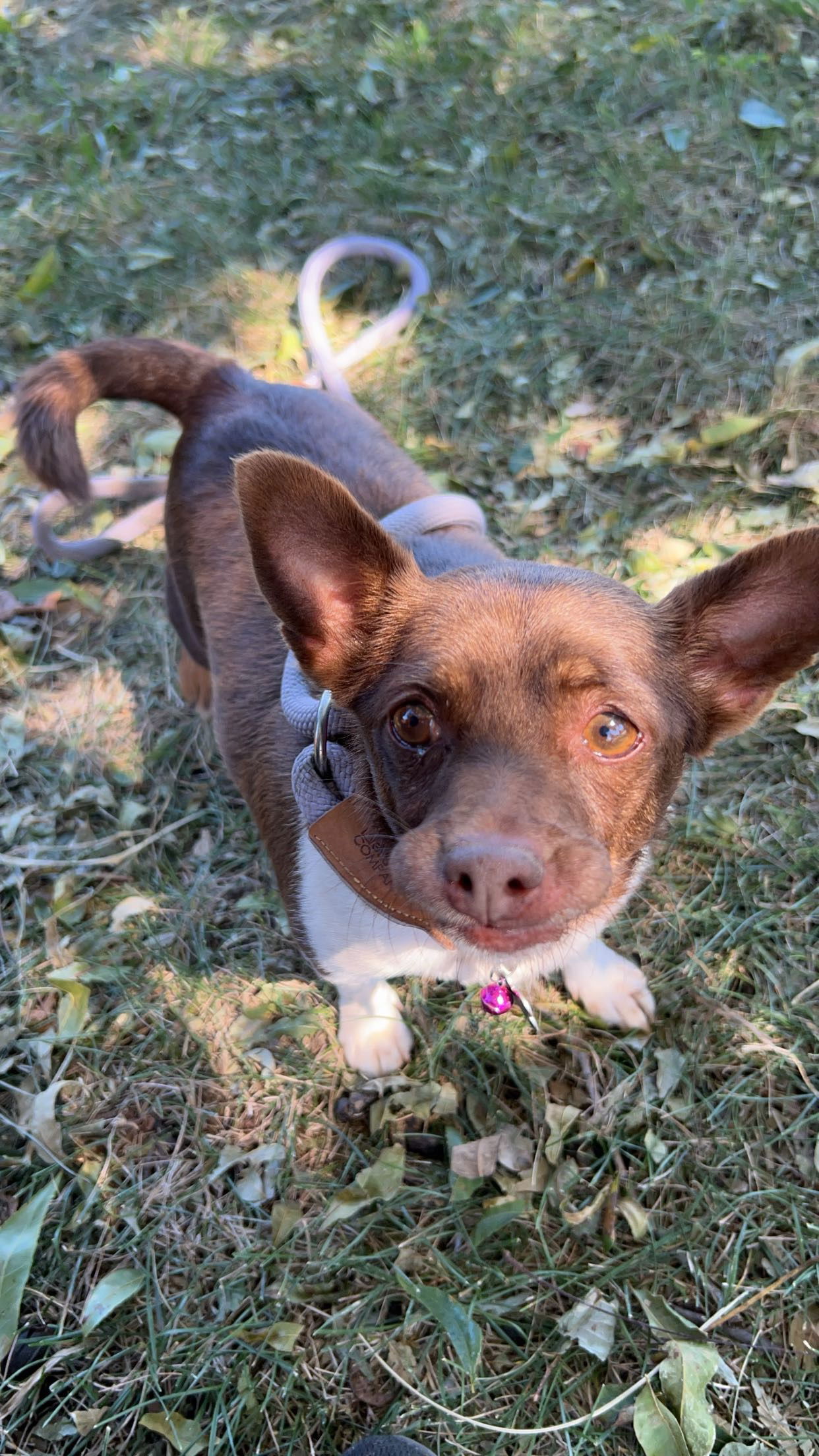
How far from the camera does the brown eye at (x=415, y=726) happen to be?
1867mm

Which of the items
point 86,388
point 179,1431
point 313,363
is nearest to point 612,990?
point 179,1431

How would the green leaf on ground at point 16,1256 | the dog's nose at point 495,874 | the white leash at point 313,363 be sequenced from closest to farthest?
the dog's nose at point 495,874 < the green leaf on ground at point 16,1256 < the white leash at point 313,363

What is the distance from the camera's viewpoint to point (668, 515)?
3799mm

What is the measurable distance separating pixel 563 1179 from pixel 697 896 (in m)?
0.95

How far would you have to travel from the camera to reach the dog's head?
5.31 feet

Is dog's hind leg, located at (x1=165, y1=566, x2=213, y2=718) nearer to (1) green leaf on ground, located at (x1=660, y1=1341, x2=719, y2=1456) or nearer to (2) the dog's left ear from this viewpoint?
(2) the dog's left ear

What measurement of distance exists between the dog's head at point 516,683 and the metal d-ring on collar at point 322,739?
9 cm

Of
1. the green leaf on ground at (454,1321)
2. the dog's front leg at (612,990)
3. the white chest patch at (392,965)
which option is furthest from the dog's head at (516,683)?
the green leaf on ground at (454,1321)

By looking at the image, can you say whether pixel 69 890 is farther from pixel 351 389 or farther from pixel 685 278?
pixel 685 278

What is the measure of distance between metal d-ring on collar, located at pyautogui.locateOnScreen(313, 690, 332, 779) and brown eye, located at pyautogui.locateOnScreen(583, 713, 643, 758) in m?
0.60

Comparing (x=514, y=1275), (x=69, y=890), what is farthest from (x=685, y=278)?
(x=514, y=1275)

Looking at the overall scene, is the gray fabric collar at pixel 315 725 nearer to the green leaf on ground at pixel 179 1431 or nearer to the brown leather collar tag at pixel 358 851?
the brown leather collar tag at pixel 358 851

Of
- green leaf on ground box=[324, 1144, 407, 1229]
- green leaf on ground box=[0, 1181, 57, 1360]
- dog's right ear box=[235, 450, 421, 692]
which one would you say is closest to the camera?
dog's right ear box=[235, 450, 421, 692]

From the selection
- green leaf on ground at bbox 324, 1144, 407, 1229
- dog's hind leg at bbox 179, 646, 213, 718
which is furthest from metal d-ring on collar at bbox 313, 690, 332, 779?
dog's hind leg at bbox 179, 646, 213, 718
